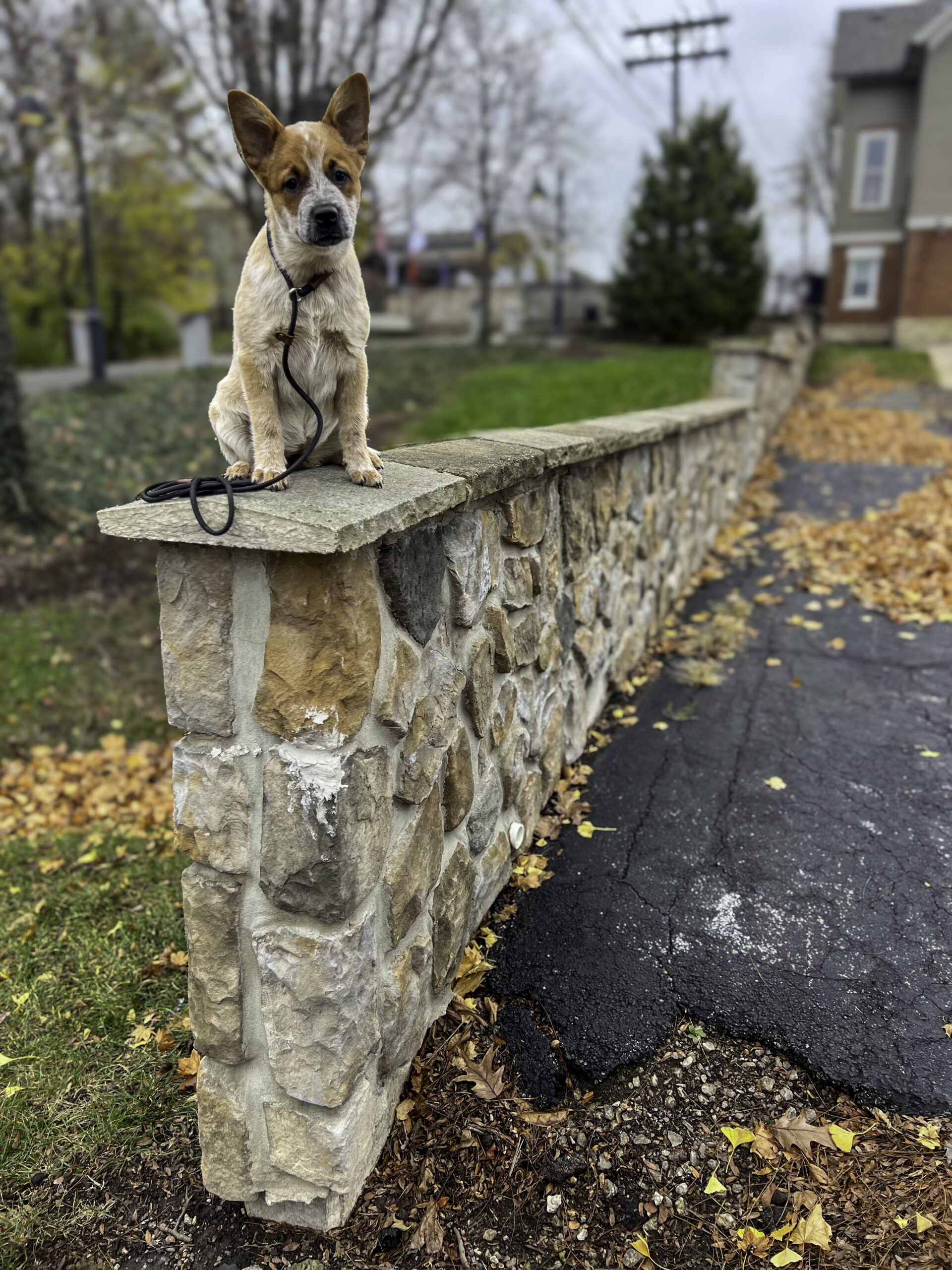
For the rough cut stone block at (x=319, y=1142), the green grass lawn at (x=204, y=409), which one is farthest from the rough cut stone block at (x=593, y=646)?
the green grass lawn at (x=204, y=409)

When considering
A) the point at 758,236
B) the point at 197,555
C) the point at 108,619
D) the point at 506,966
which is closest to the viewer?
the point at 197,555

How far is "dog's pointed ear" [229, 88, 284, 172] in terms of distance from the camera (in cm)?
173

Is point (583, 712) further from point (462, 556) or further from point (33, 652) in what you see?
point (33, 652)

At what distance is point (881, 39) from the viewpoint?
23984 millimetres

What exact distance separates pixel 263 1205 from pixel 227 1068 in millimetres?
374

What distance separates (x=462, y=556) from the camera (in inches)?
→ 100

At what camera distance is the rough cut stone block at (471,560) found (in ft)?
8.20

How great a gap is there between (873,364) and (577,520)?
18.3 m

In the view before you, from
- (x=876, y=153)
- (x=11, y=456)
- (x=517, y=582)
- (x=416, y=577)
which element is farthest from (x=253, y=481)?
(x=876, y=153)

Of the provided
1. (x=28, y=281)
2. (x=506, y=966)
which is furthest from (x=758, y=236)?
(x=506, y=966)

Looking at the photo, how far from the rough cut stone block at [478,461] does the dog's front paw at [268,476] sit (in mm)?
543

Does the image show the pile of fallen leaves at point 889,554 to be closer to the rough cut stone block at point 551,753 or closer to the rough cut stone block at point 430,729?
the rough cut stone block at point 551,753

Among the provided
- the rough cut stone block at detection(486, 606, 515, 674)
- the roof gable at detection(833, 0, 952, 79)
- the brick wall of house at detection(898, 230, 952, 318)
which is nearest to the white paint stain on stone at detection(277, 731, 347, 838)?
the rough cut stone block at detection(486, 606, 515, 674)

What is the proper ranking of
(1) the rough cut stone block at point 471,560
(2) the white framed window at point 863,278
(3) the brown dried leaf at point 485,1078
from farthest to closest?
1. (2) the white framed window at point 863,278
2. (1) the rough cut stone block at point 471,560
3. (3) the brown dried leaf at point 485,1078
